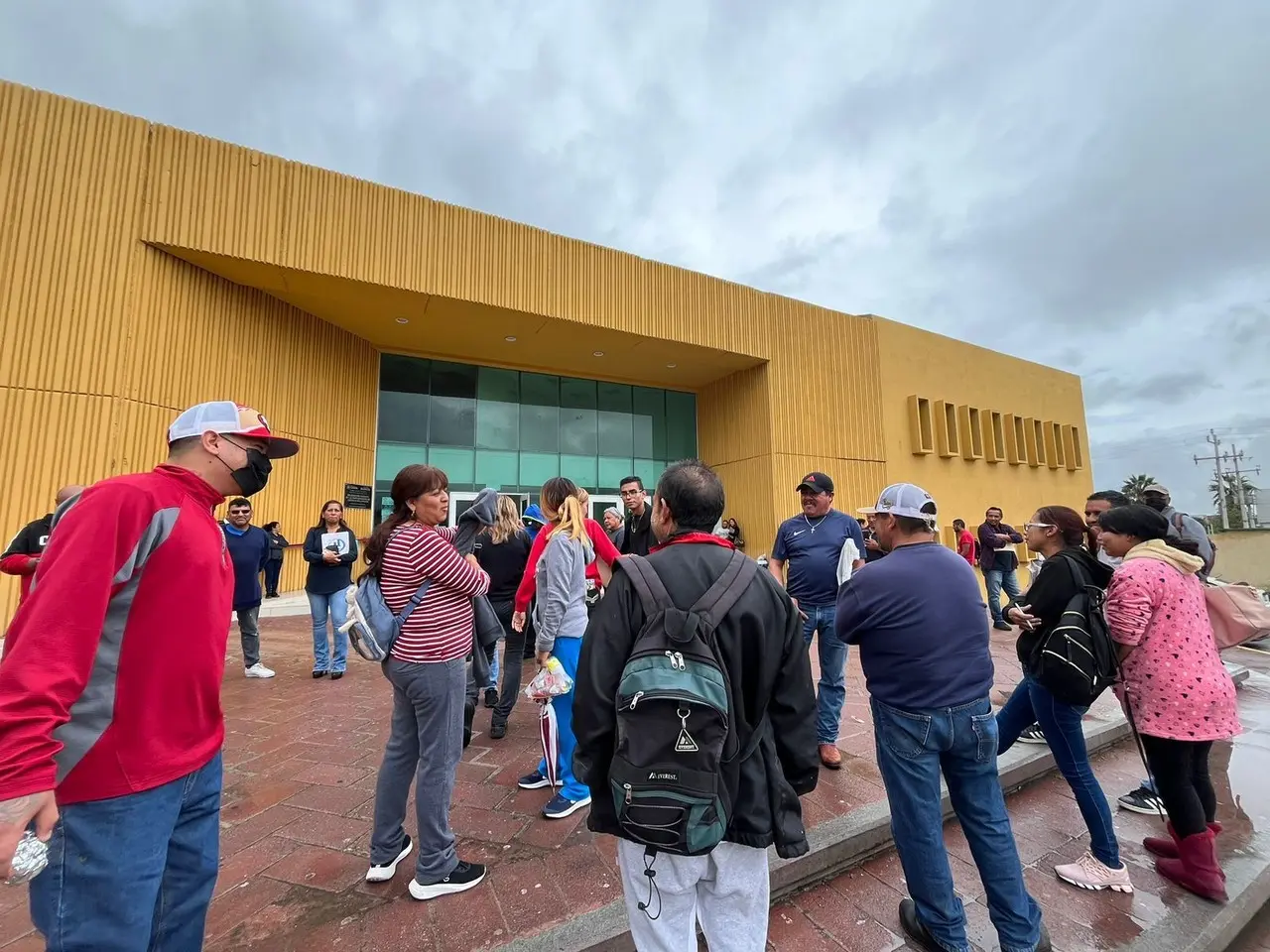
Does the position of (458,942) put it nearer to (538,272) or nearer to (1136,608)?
(1136,608)

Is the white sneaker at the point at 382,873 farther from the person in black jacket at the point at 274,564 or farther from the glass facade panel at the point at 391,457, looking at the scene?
the glass facade panel at the point at 391,457

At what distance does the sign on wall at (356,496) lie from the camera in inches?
466

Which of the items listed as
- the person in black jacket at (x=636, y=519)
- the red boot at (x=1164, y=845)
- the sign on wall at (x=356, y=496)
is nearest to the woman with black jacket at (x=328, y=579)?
the person in black jacket at (x=636, y=519)

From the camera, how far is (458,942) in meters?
1.99

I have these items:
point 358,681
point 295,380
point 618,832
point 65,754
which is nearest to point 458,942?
point 618,832

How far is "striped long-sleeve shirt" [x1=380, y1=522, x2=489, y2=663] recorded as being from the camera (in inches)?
89.4

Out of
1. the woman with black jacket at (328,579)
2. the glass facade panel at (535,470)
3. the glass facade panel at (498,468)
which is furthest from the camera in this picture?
the glass facade panel at (535,470)

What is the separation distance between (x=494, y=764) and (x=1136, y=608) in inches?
134

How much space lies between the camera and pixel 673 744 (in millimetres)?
1386

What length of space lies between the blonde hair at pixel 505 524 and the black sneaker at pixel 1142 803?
4.15 m

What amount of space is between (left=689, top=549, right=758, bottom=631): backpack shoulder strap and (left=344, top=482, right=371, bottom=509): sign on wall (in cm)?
1185

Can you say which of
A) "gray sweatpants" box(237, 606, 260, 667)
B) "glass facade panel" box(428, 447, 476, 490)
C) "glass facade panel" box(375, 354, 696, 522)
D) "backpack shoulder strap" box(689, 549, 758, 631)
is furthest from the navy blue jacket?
"glass facade panel" box(428, 447, 476, 490)

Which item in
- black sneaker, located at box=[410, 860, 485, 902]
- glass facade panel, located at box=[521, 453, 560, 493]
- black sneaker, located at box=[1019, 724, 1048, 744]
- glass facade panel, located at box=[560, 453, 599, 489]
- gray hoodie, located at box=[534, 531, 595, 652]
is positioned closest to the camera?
black sneaker, located at box=[410, 860, 485, 902]

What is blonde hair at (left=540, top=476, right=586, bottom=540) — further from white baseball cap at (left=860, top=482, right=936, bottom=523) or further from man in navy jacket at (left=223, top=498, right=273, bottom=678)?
man in navy jacket at (left=223, top=498, right=273, bottom=678)
